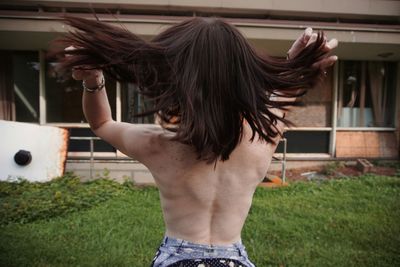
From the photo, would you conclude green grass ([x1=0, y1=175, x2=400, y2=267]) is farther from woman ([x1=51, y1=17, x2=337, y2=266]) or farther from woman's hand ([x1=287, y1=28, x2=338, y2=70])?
woman's hand ([x1=287, y1=28, x2=338, y2=70])

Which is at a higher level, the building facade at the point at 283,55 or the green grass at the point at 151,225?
the building facade at the point at 283,55

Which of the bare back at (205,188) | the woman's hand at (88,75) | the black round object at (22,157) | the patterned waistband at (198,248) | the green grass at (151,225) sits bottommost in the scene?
the green grass at (151,225)

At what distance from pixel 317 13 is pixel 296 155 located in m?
3.04

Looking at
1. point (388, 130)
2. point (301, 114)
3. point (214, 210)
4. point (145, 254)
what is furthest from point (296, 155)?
point (214, 210)

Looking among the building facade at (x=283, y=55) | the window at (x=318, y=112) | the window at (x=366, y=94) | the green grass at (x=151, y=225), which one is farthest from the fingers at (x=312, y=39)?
the window at (x=366, y=94)

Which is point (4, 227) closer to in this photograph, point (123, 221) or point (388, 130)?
point (123, 221)

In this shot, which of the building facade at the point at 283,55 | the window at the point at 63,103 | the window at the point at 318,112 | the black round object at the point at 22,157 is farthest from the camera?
the window at the point at 318,112

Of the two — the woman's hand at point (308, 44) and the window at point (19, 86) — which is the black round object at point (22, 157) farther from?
the woman's hand at point (308, 44)

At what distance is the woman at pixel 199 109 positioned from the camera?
3.28 ft

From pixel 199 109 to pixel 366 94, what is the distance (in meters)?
8.86

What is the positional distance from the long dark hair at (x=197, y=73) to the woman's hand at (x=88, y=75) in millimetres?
24

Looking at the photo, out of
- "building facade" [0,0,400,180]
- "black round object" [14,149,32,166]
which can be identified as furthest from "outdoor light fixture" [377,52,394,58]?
"black round object" [14,149,32,166]

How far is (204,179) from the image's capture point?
112cm

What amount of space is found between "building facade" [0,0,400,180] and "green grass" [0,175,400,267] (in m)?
1.81
